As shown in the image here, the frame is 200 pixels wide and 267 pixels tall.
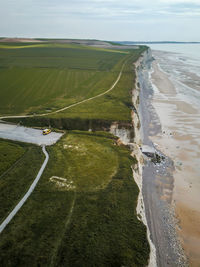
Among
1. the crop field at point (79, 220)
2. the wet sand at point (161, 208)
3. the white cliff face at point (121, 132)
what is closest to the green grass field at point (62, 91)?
the white cliff face at point (121, 132)

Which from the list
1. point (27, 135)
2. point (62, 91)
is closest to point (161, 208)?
point (27, 135)

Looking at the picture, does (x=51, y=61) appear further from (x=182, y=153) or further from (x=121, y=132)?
(x=182, y=153)

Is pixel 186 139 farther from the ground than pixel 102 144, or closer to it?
closer to it

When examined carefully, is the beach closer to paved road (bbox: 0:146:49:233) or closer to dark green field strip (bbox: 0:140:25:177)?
paved road (bbox: 0:146:49:233)

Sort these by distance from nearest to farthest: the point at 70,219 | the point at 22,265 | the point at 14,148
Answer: the point at 22,265, the point at 70,219, the point at 14,148

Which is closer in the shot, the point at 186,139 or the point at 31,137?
the point at 31,137

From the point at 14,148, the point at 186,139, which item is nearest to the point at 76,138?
the point at 14,148

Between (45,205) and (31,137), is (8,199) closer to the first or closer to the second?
(45,205)
